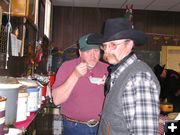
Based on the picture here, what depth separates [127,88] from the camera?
1488 millimetres

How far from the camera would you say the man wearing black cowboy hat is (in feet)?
4.71

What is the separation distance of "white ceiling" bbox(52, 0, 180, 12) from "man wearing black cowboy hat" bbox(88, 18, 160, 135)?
4094 mm

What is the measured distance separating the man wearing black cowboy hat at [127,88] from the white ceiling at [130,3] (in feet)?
13.4

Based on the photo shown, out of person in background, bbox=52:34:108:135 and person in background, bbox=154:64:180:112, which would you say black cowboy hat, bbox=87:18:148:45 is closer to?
person in background, bbox=52:34:108:135

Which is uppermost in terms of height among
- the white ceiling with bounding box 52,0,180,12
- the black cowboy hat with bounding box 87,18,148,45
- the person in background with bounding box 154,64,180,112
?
the white ceiling with bounding box 52,0,180,12

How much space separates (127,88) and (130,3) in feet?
15.0

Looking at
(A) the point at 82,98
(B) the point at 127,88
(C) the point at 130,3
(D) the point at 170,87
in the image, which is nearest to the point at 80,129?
(A) the point at 82,98

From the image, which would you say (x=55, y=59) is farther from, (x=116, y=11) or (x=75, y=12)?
(x=116, y=11)

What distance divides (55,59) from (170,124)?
12.0 feet

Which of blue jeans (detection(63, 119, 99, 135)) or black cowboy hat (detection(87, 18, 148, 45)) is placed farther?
blue jeans (detection(63, 119, 99, 135))

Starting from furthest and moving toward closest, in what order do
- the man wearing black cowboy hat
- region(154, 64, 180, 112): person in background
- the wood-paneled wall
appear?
the wood-paneled wall < region(154, 64, 180, 112): person in background < the man wearing black cowboy hat

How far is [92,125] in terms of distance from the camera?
2.49 metres

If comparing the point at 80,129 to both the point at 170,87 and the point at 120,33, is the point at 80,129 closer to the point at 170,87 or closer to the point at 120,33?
the point at 120,33

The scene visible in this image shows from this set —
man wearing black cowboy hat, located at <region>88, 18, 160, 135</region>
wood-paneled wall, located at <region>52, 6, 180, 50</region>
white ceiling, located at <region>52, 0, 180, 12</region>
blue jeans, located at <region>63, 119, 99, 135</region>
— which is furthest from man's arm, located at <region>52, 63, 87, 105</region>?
wood-paneled wall, located at <region>52, 6, 180, 50</region>
